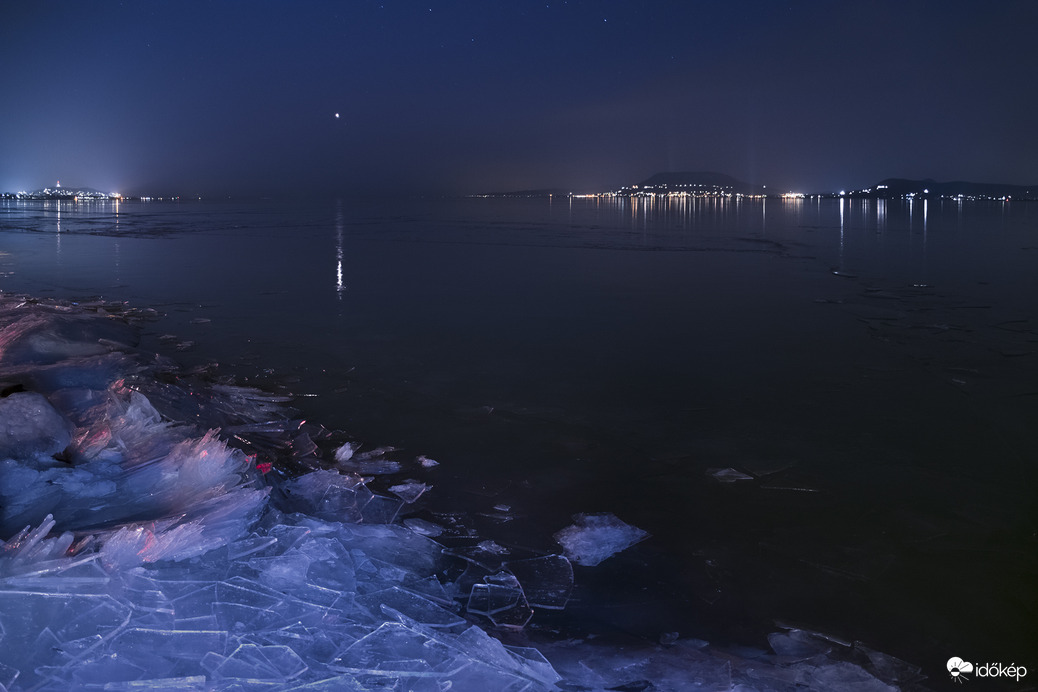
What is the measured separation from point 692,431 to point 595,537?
1637 millimetres

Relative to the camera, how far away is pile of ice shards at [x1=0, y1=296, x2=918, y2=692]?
232cm

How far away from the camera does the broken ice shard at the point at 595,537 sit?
11.2ft

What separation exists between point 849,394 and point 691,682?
385cm

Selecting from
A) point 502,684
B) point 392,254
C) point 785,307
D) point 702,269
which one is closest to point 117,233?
point 392,254

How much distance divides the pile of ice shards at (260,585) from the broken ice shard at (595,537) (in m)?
0.01
